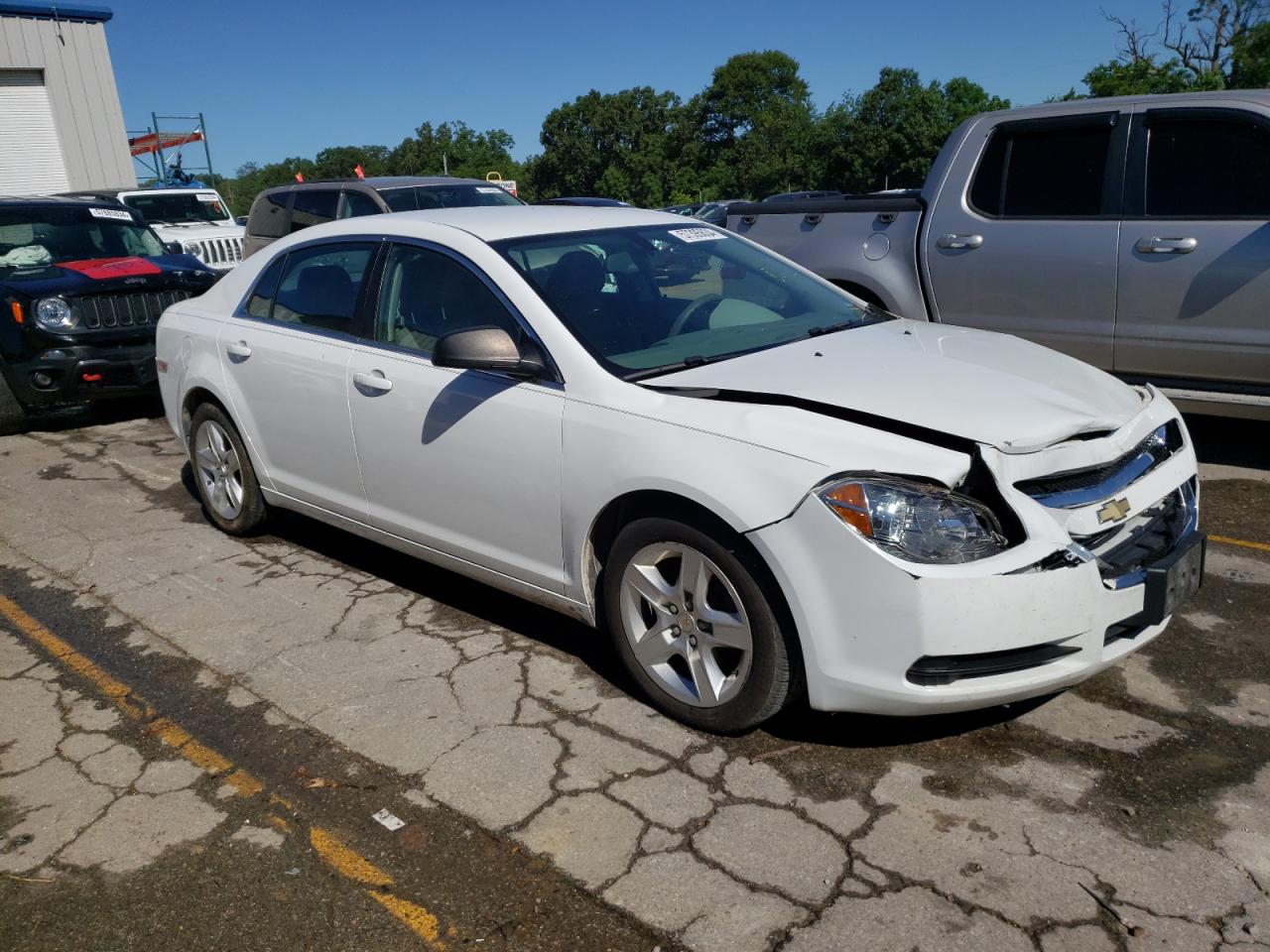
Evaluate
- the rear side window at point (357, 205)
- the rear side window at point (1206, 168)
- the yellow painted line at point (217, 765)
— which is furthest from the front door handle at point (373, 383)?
the rear side window at point (357, 205)

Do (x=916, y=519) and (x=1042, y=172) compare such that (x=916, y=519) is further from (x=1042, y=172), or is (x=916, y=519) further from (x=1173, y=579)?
(x=1042, y=172)

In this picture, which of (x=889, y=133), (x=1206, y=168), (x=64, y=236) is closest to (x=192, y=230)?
(x=64, y=236)

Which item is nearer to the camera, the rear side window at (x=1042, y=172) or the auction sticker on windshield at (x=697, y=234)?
the auction sticker on windshield at (x=697, y=234)

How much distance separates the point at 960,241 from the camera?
6.32 m

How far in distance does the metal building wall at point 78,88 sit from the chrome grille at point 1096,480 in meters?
26.8

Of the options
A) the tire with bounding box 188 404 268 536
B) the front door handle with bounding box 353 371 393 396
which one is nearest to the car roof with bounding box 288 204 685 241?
the front door handle with bounding box 353 371 393 396

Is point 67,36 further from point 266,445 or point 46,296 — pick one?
point 266,445

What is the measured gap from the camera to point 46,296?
788 cm

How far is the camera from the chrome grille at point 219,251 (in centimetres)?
1433

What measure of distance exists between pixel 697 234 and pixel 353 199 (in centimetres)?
687

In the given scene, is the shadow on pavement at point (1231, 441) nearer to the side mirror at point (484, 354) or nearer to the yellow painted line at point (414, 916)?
the side mirror at point (484, 354)

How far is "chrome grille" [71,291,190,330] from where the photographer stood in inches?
316

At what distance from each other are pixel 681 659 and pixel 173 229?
14.0m

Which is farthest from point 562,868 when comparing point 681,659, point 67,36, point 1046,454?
point 67,36
